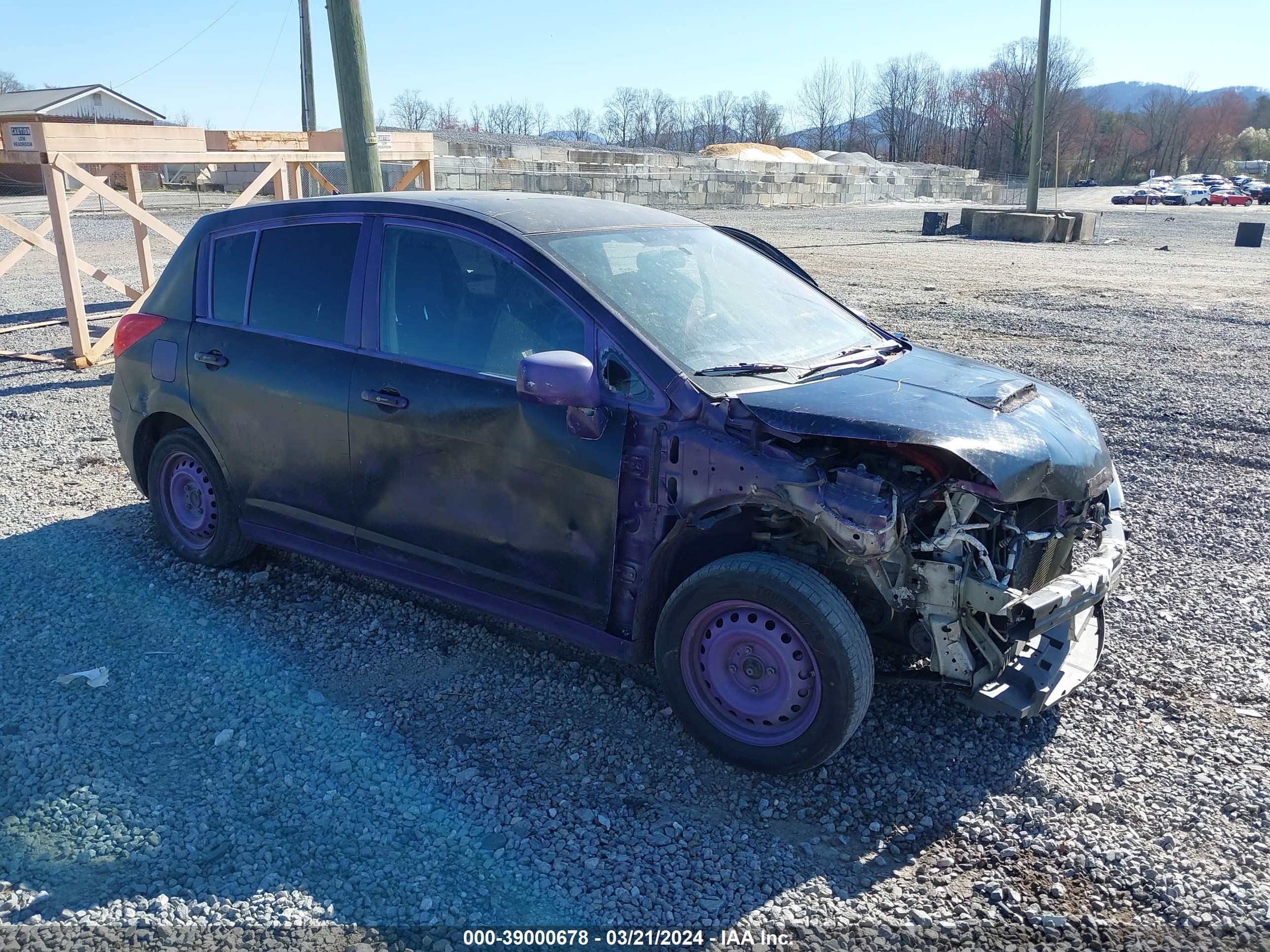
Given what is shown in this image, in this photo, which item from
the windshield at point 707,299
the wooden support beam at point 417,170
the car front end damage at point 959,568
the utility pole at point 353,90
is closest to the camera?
the car front end damage at point 959,568

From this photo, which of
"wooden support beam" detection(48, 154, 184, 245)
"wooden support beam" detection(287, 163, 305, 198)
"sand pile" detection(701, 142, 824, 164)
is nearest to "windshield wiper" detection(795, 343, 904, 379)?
"wooden support beam" detection(48, 154, 184, 245)

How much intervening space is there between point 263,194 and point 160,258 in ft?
61.1

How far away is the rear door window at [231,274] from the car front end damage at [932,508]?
2482mm

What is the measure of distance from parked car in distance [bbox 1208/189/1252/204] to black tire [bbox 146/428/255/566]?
63.2 metres

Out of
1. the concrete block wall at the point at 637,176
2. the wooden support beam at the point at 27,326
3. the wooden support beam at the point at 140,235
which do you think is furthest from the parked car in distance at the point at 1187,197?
the wooden support beam at the point at 27,326

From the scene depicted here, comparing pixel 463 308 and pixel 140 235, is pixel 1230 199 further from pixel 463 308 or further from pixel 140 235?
pixel 463 308

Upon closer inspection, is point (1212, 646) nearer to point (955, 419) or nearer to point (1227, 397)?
point (955, 419)

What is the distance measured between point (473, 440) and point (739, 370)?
3.42 ft

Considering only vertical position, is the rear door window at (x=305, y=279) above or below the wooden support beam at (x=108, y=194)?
below

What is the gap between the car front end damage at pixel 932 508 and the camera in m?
3.08

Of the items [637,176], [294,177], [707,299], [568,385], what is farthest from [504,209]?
[637,176]

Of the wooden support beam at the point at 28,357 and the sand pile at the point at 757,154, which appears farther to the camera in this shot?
the sand pile at the point at 757,154

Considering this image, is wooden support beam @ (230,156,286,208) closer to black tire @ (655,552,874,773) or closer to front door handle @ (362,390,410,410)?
front door handle @ (362,390,410,410)

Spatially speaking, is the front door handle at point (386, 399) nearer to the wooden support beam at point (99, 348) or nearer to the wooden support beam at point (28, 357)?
the wooden support beam at point (99, 348)
